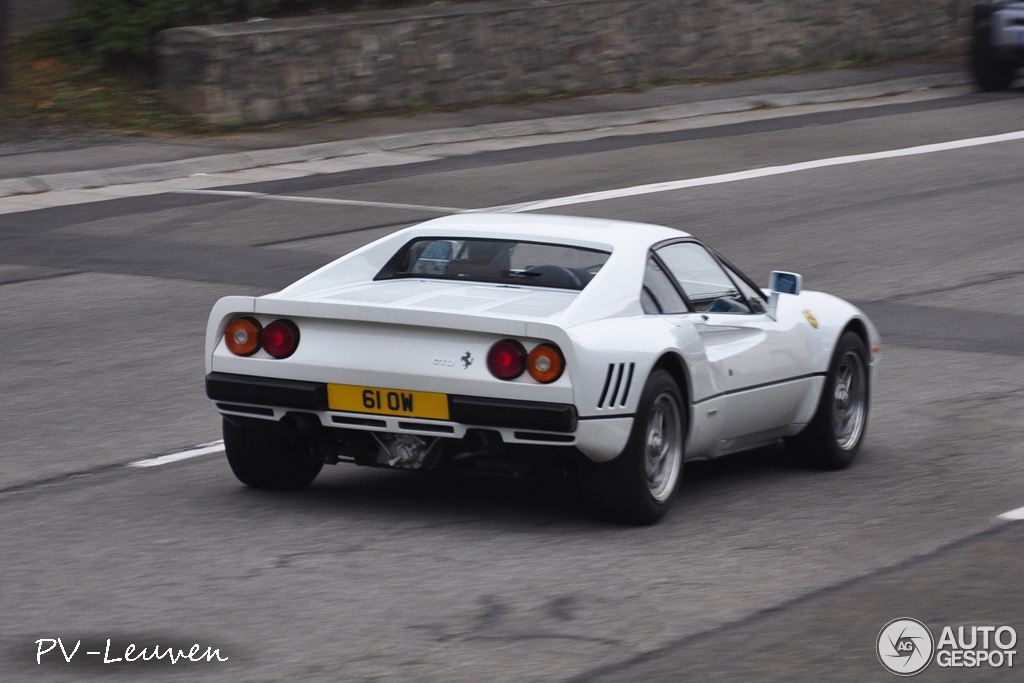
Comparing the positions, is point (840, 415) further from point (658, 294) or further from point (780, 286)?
point (658, 294)

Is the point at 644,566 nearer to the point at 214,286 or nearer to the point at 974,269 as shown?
the point at 214,286

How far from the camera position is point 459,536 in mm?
6414

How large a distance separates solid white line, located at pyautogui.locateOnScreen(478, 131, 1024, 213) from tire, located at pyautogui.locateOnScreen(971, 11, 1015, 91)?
148 inches

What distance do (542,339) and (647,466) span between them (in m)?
0.77

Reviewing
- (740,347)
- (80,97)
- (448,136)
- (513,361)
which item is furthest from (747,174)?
(513,361)

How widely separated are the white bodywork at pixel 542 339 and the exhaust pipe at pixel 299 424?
46 millimetres

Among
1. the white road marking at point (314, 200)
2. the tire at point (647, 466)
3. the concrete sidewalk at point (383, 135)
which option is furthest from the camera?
the concrete sidewalk at point (383, 135)

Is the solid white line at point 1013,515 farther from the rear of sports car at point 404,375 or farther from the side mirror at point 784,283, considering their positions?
the rear of sports car at point 404,375

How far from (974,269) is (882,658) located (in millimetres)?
9085

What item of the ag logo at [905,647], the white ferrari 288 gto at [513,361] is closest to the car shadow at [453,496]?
the white ferrari 288 gto at [513,361]

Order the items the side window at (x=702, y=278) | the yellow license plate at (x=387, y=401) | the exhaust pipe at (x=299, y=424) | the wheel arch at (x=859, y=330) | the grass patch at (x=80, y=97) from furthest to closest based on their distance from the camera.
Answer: the grass patch at (x=80, y=97)
the wheel arch at (x=859, y=330)
the side window at (x=702, y=278)
the exhaust pipe at (x=299, y=424)
the yellow license plate at (x=387, y=401)

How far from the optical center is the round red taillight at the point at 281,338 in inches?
257

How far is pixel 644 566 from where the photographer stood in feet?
19.9

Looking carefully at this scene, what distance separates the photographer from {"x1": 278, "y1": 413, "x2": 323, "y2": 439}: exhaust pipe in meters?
6.50
